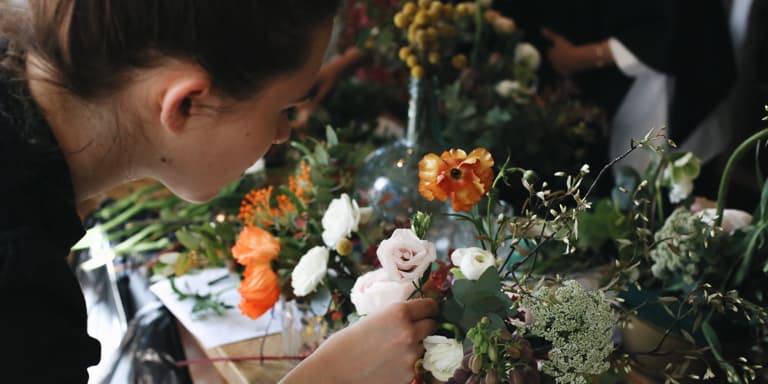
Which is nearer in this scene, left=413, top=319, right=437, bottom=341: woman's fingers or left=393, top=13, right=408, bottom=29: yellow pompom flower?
left=413, top=319, right=437, bottom=341: woman's fingers

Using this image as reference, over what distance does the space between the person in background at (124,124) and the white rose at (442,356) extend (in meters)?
0.02

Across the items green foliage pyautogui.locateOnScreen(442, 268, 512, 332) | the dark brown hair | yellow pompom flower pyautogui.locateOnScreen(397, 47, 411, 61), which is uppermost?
the dark brown hair

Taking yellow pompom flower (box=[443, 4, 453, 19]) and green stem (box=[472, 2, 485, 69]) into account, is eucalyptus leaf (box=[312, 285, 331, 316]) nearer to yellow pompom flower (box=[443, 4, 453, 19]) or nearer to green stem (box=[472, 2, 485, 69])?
yellow pompom flower (box=[443, 4, 453, 19])

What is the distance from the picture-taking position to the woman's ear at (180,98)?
0.57 metres

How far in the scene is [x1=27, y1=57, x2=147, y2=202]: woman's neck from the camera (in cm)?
62

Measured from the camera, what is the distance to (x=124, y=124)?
0.62 meters

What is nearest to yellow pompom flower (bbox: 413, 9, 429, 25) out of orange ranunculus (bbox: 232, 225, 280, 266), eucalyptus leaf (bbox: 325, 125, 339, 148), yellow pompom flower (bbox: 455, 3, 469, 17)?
yellow pompom flower (bbox: 455, 3, 469, 17)

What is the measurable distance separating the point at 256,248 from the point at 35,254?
1.04 feet

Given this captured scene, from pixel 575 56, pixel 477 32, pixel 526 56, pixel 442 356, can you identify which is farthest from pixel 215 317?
pixel 575 56

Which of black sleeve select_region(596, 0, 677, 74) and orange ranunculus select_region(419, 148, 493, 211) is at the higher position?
orange ranunculus select_region(419, 148, 493, 211)

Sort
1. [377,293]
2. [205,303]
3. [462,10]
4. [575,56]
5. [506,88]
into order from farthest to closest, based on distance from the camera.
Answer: [575,56]
[506,88]
[462,10]
[205,303]
[377,293]

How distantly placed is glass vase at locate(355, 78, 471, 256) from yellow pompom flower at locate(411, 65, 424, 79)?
0.01 m

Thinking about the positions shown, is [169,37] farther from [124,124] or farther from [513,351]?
[513,351]

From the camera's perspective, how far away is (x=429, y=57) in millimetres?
1151
